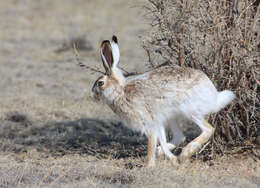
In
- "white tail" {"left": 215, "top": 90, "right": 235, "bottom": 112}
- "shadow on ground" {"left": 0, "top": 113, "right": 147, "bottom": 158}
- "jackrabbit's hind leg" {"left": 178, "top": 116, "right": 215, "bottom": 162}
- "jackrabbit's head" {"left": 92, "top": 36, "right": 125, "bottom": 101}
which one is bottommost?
"shadow on ground" {"left": 0, "top": 113, "right": 147, "bottom": 158}

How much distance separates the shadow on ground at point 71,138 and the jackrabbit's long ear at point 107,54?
3.92ft

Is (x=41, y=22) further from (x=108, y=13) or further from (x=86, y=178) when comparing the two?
(x=86, y=178)

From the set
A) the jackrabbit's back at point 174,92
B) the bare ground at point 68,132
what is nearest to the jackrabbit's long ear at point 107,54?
the jackrabbit's back at point 174,92

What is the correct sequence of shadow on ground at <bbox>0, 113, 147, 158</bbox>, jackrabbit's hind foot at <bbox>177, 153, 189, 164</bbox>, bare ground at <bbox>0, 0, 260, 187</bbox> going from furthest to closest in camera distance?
shadow on ground at <bbox>0, 113, 147, 158</bbox>, jackrabbit's hind foot at <bbox>177, 153, 189, 164</bbox>, bare ground at <bbox>0, 0, 260, 187</bbox>

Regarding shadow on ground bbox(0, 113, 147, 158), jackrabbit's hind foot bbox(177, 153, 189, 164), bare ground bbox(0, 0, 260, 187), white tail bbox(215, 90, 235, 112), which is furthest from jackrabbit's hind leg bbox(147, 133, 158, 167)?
shadow on ground bbox(0, 113, 147, 158)

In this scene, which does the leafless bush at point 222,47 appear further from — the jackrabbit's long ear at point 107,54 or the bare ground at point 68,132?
the jackrabbit's long ear at point 107,54

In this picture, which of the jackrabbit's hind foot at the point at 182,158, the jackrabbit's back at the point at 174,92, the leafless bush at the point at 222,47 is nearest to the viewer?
the jackrabbit's back at the point at 174,92

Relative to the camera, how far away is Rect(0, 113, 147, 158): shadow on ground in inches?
224

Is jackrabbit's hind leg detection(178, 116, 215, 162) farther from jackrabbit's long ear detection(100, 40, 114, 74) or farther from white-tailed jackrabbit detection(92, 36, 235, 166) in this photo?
jackrabbit's long ear detection(100, 40, 114, 74)

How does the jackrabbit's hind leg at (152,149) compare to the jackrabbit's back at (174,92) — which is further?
the jackrabbit's hind leg at (152,149)

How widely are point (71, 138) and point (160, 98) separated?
211cm

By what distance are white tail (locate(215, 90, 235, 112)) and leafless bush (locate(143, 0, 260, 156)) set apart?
0.19 m

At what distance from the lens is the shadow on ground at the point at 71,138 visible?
5.70m

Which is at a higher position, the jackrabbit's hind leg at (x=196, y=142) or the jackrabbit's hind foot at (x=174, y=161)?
the jackrabbit's hind leg at (x=196, y=142)
